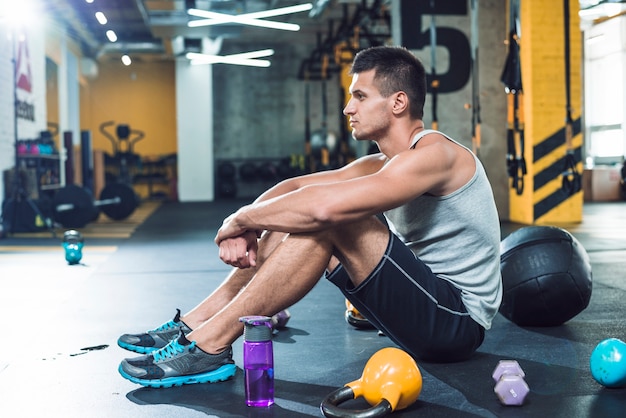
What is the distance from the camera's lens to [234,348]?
7.80ft

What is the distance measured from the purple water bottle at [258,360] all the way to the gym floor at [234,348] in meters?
0.03

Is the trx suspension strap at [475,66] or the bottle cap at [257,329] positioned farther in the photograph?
the trx suspension strap at [475,66]

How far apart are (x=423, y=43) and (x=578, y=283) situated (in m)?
4.95

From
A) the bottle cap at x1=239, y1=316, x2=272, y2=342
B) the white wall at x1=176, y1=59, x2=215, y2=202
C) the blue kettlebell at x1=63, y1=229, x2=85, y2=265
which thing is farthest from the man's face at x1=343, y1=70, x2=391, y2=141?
the white wall at x1=176, y1=59, x2=215, y2=202

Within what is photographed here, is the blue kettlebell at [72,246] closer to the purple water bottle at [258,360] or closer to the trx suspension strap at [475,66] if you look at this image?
the trx suspension strap at [475,66]

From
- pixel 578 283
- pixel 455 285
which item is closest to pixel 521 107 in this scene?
pixel 578 283

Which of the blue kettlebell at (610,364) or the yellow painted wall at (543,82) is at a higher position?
the yellow painted wall at (543,82)

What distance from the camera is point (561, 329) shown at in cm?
259

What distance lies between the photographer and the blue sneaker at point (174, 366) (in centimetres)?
187

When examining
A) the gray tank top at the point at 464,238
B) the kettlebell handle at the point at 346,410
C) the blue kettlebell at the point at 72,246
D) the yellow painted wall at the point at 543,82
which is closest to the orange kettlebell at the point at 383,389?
the kettlebell handle at the point at 346,410

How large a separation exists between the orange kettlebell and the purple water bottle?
16cm

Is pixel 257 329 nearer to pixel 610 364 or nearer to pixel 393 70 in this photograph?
pixel 393 70

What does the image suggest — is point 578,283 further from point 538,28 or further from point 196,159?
point 196,159

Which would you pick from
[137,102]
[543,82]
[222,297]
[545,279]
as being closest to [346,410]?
[222,297]
